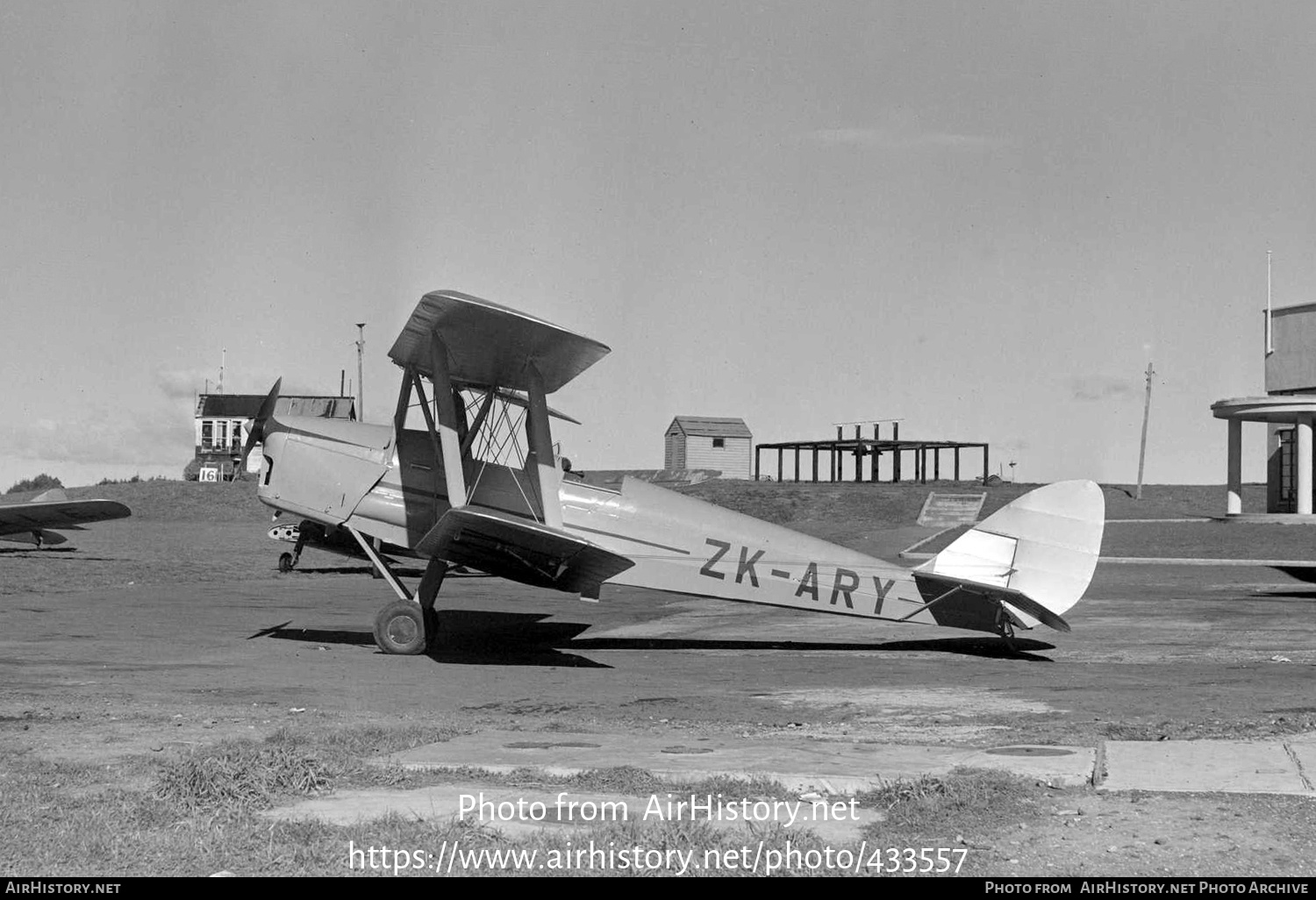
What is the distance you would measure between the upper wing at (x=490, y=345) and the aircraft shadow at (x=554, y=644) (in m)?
3.12

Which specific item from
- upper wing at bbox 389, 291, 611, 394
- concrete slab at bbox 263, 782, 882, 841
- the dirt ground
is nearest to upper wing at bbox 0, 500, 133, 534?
the dirt ground

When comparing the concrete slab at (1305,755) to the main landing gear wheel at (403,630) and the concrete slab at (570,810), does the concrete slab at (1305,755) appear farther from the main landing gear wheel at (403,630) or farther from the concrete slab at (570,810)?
the main landing gear wheel at (403,630)

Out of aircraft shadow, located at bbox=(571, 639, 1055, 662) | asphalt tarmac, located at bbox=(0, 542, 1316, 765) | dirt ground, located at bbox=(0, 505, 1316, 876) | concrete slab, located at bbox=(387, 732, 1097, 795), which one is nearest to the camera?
dirt ground, located at bbox=(0, 505, 1316, 876)

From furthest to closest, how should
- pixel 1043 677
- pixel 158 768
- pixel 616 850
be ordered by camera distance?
pixel 1043 677, pixel 158 768, pixel 616 850

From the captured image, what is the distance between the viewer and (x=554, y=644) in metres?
16.2

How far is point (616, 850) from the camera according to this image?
5043 mm

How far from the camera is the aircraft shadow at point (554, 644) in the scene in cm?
1438

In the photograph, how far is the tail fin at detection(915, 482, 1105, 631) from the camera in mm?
14438

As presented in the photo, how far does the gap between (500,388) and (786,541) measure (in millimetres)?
3825

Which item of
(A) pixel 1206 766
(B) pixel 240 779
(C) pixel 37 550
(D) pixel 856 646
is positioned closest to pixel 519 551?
(D) pixel 856 646

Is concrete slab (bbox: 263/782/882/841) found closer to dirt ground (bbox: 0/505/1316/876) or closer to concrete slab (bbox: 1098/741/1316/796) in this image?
dirt ground (bbox: 0/505/1316/876)

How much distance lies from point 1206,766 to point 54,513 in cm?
2663
